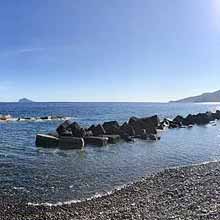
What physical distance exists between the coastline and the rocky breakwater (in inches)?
707

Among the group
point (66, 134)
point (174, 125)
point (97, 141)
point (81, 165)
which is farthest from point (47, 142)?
point (174, 125)

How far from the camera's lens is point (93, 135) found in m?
44.9

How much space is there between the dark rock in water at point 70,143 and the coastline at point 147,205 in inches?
654

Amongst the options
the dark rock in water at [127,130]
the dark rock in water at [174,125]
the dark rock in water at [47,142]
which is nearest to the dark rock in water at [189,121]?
the dark rock in water at [174,125]

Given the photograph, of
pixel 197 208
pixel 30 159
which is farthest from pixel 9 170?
pixel 197 208

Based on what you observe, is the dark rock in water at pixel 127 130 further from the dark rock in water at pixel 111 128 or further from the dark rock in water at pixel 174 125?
the dark rock in water at pixel 174 125

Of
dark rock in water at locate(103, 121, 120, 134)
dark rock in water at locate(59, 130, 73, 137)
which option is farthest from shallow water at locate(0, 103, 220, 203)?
dark rock in water at locate(103, 121, 120, 134)

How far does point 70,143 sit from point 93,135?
696cm

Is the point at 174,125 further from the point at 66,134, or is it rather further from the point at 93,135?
the point at 66,134

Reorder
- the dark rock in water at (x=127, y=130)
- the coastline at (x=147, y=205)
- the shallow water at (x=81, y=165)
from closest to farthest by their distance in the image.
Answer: the coastline at (x=147, y=205) < the shallow water at (x=81, y=165) < the dark rock in water at (x=127, y=130)

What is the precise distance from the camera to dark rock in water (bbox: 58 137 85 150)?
37.8m

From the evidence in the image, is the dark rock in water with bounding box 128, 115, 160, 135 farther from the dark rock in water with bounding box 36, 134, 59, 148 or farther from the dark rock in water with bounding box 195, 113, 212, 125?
the dark rock in water with bounding box 195, 113, 212, 125

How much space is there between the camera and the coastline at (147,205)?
1488 cm

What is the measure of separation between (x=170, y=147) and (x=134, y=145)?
3969mm
